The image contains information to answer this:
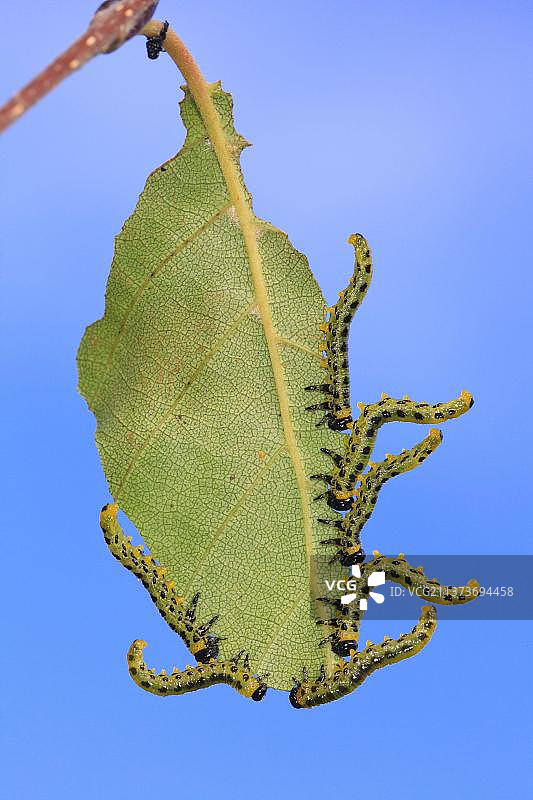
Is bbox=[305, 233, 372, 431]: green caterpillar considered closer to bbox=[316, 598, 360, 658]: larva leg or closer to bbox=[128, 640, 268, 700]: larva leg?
bbox=[316, 598, 360, 658]: larva leg

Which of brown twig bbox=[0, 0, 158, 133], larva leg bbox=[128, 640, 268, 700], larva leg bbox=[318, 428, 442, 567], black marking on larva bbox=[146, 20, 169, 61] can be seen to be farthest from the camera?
larva leg bbox=[318, 428, 442, 567]

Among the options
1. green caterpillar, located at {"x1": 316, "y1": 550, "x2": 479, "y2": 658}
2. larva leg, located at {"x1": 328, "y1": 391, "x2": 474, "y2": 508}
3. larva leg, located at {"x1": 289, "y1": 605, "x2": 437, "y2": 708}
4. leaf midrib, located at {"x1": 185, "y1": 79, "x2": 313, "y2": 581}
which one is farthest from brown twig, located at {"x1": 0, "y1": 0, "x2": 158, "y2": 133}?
larva leg, located at {"x1": 289, "y1": 605, "x2": 437, "y2": 708}

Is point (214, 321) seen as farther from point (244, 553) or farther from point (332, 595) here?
point (332, 595)

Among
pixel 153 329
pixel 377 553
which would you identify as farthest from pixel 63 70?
pixel 377 553

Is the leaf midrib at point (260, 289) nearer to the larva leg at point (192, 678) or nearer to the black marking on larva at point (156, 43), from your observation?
the black marking on larva at point (156, 43)

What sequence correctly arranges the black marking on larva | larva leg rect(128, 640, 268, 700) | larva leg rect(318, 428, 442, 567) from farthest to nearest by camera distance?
larva leg rect(318, 428, 442, 567) < larva leg rect(128, 640, 268, 700) < the black marking on larva
